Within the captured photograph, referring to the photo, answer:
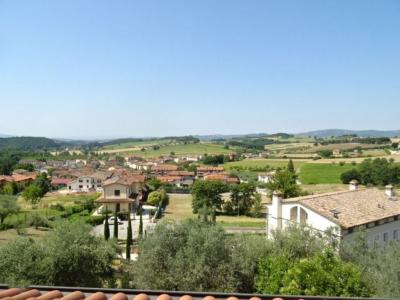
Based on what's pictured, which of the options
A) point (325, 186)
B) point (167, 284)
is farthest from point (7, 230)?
point (325, 186)

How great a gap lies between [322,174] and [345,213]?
261 ft

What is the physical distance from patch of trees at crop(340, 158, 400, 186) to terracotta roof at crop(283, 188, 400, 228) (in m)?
59.9

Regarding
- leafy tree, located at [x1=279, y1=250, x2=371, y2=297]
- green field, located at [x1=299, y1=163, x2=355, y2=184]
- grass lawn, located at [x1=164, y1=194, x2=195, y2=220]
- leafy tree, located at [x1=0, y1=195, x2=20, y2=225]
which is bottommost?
grass lawn, located at [x1=164, y1=194, x2=195, y2=220]

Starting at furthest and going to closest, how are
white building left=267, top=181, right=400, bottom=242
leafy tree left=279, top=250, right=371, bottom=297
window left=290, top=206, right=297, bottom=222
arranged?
1. window left=290, top=206, right=297, bottom=222
2. white building left=267, top=181, right=400, bottom=242
3. leafy tree left=279, top=250, right=371, bottom=297

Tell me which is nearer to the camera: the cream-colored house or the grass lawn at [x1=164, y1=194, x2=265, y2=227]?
the grass lawn at [x1=164, y1=194, x2=265, y2=227]

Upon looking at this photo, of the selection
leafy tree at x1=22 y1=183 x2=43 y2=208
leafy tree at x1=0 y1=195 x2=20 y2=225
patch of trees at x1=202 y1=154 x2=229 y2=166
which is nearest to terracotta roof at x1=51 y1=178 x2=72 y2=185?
leafy tree at x1=22 y1=183 x2=43 y2=208

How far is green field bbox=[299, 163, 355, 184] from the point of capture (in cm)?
8935

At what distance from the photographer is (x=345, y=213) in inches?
944

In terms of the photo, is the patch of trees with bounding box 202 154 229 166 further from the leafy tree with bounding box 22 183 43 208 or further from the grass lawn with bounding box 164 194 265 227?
the leafy tree with bounding box 22 183 43 208

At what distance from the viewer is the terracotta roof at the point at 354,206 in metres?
23.3

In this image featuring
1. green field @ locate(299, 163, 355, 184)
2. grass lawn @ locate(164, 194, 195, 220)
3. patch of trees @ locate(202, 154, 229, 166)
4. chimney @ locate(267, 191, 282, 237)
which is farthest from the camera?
patch of trees @ locate(202, 154, 229, 166)

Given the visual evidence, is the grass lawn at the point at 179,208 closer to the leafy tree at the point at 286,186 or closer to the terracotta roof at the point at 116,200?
the terracotta roof at the point at 116,200

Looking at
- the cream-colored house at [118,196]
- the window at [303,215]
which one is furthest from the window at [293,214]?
the cream-colored house at [118,196]

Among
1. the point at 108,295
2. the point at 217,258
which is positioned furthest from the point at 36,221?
the point at 108,295
